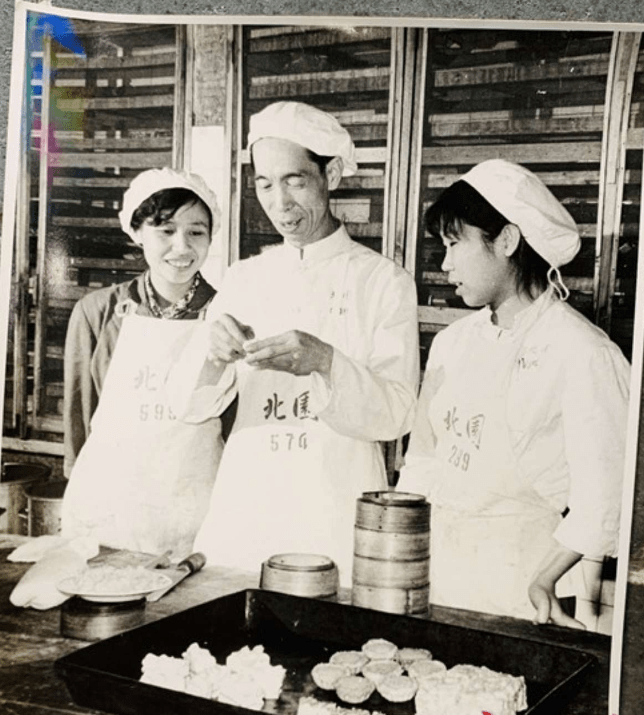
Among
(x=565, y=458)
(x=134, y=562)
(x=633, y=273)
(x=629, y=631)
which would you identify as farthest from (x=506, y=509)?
(x=134, y=562)

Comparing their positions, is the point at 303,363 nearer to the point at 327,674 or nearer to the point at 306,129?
the point at 306,129

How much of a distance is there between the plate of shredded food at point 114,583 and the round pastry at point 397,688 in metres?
0.53

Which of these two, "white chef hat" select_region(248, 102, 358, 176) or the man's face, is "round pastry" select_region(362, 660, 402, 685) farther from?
"white chef hat" select_region(248, 102, 358, 176)

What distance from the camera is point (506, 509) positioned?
2014 millimetres

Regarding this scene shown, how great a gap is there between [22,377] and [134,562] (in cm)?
51

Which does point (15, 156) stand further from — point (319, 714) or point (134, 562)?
point (319, 714)

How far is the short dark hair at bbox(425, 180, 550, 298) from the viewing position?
203 centimetres

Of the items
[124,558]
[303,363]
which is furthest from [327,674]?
[303,363]

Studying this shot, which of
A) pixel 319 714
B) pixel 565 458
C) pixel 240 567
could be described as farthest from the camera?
pixel 240 567

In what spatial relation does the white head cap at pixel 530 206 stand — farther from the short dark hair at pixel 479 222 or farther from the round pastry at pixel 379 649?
the round pastry at pixel 379 649

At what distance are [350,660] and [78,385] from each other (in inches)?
35.0

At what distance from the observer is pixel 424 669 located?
6.24 ft

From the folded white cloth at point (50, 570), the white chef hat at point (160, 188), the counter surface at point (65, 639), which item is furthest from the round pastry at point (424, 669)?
the white chef hat at point (160, 188)

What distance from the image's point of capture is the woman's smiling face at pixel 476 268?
6.73 ft
